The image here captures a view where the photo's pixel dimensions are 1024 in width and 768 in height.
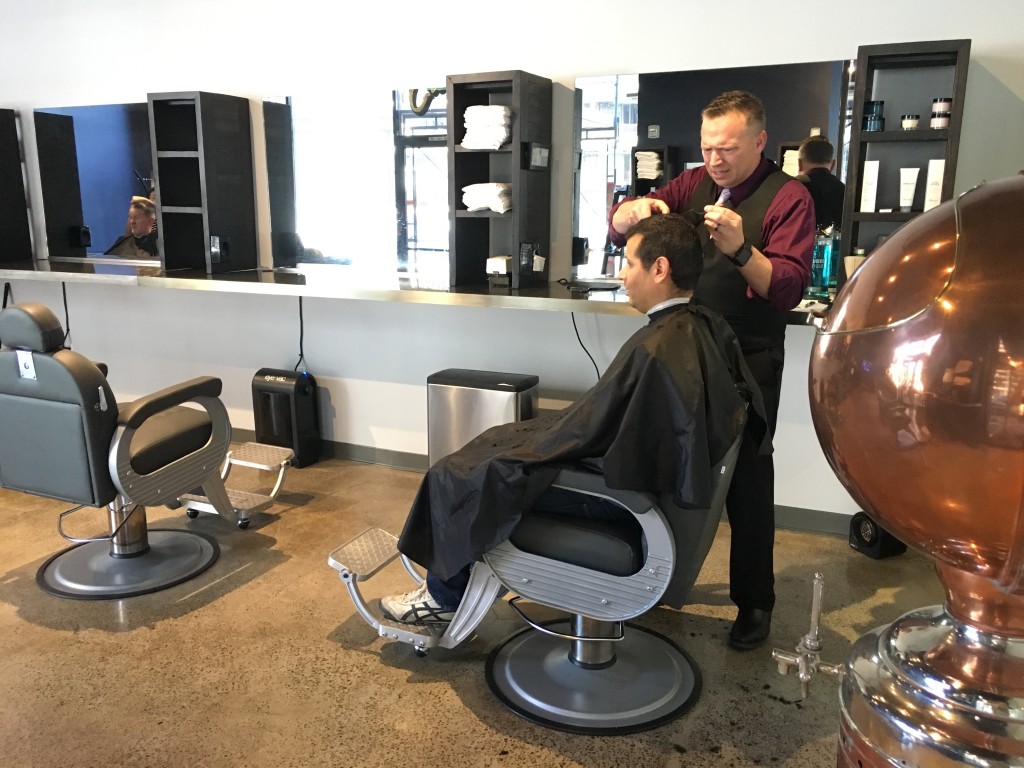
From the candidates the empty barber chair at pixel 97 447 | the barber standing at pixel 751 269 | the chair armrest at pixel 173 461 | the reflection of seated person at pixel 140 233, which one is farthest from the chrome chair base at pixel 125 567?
the barber standing at pixel 751 269

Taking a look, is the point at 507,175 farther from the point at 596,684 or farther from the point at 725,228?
the point at 596,684

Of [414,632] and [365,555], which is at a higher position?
[365,555]

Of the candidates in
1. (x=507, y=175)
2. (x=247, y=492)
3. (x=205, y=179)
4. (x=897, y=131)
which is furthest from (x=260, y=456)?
(x=897, y=131)

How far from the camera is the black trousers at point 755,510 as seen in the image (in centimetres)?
218

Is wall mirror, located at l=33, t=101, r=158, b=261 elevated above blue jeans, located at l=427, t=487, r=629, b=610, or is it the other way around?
wall mirror, located at l=33, t=101, r=158, b=261

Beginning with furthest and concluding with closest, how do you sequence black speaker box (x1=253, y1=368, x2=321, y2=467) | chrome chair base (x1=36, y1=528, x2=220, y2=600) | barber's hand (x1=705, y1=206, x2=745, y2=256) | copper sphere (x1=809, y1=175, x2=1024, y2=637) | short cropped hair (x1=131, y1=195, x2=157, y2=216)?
short cropped hair (x1=131, y1=195, x2=157, y2=216) → black speaker box (x1=253, y1=368, x2=321, y2=467) → chrome chair base (x1=36, y1=528, x2=220, y2=600) → barber's hand (x1=705, y1=206, x2=745, y2=256) → copper sphere (x1=809, y1=175, x2=1024, y2=637)

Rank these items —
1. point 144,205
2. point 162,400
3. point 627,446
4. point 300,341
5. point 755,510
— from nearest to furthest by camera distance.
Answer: point 627,446 < point 755,510 < point 162,400 < point 300,341 < point 144,205

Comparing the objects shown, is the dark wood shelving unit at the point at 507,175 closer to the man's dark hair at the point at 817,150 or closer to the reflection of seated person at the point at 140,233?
the man's dark hair at the point at 817,150

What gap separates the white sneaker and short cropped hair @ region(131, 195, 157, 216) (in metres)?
2.72

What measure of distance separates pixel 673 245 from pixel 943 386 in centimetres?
A: 153

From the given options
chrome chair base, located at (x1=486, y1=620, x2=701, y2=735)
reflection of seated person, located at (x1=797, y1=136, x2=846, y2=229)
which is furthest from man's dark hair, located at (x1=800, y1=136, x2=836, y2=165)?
chrome chair base, located at (x1=486, y1=620, x2=701, y2=735)

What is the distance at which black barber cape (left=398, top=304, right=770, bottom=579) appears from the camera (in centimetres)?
173

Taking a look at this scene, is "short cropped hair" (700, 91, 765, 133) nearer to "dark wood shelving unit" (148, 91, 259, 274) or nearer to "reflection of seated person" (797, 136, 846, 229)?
"reflection of seated person" (797, 136, 846, 229)

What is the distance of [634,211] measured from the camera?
2.24m
